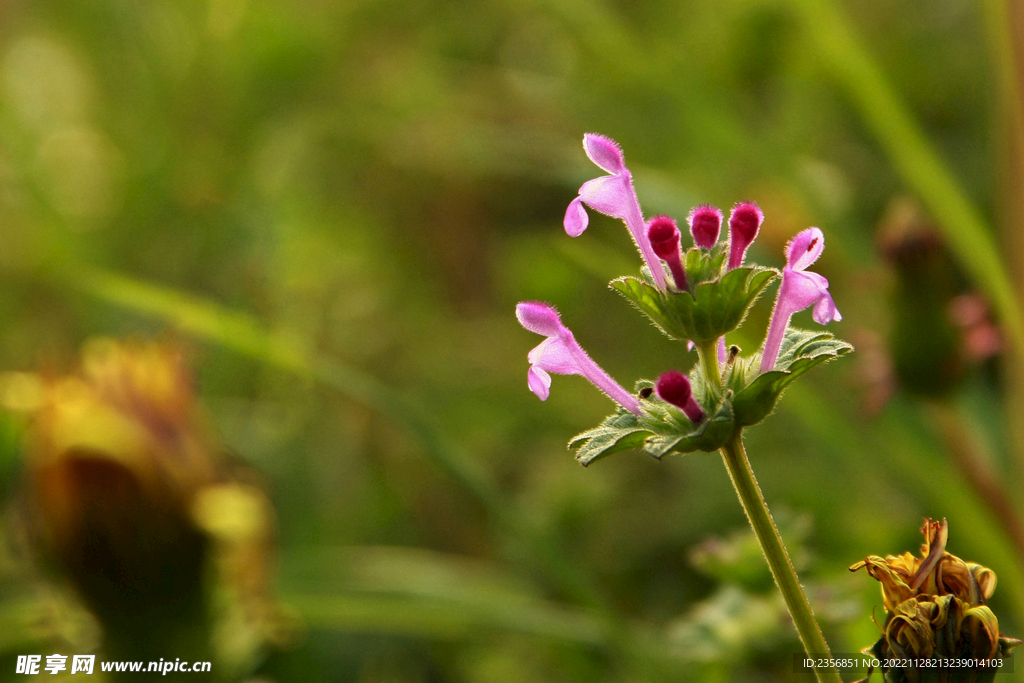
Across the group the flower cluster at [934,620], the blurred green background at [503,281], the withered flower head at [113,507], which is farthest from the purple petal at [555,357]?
the withered flower head at [113,507]

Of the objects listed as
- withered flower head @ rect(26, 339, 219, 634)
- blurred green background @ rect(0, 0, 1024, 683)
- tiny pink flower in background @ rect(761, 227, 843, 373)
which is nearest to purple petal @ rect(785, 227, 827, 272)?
tiny pink flower in background @ rect(761, 227, 843, 373)

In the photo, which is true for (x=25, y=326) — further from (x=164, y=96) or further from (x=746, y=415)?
(x=746, y=415)

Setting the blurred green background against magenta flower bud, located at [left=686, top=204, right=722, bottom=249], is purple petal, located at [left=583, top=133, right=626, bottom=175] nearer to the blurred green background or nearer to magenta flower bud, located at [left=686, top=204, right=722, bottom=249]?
magenta flower bud, located at [left=686, top=204, right=722, bottom=249]

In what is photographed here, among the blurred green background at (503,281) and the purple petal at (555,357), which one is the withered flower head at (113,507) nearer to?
the blurred green background at (503,281)

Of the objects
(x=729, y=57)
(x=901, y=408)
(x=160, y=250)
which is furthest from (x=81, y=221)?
(x=901, y=408)

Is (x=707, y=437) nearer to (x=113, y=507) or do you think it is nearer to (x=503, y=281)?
(x=113, y=507)

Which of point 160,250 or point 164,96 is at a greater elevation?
point 164,96

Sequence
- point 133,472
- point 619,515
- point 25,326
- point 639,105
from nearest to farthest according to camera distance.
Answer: point 133,472 < point 619,515 < point 25,326 < point 639,105

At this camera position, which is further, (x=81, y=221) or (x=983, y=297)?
(x=81, y=221)
